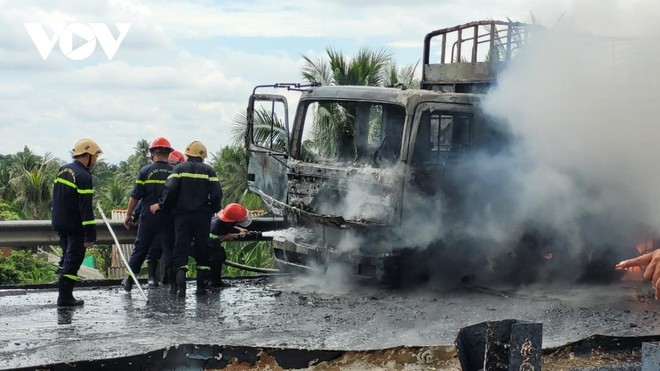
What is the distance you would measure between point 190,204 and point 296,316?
6.41 feet

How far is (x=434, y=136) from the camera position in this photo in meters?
10.2

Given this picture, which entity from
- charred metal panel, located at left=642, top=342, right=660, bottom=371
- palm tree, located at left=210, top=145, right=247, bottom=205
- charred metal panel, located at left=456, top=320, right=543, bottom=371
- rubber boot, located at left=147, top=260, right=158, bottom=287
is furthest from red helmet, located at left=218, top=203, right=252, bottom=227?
palm tree, located at left=210, top=145, right=247, bottom=205

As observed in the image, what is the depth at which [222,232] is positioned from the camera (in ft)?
36.3

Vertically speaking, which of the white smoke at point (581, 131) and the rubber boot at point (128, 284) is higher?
the white smoke at point (581, 131)

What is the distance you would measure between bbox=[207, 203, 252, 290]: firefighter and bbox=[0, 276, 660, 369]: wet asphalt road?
0.90 ft

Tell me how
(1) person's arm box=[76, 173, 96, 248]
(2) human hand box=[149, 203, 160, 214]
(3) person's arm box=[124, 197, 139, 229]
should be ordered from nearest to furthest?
(1) person's arm box=[76, 173, 96, 248]
(2) human hand box=[149, 203, 160, 214]
(3) person's arm box=[124, 197, 139, 229]

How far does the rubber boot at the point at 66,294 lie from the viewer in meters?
9.26

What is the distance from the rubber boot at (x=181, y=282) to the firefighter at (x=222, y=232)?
571 millimetres

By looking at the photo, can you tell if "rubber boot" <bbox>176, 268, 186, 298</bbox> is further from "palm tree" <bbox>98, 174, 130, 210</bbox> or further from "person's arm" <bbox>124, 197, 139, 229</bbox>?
"palm tree" <bbox>98, 174, 130, 210</bbox>

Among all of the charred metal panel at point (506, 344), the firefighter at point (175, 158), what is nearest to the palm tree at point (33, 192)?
the firefighter at point (175, 158)

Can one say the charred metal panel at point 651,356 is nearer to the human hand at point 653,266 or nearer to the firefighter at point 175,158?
the human hand at point 653,266

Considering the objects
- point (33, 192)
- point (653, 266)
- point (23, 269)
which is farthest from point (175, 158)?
point (33, 192)

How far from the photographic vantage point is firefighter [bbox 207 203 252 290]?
35.2 ft

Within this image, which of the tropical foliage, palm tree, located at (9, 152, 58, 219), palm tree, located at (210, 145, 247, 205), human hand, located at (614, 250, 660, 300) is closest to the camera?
human hand, located at (614, 250, 660, 300)
